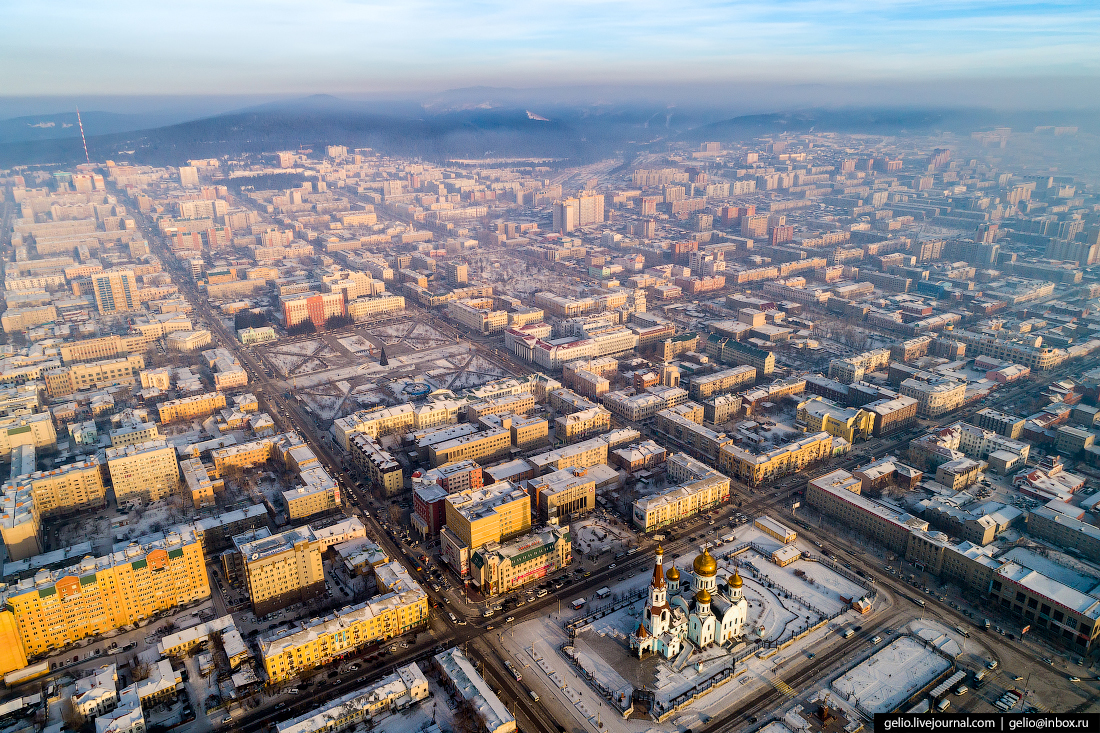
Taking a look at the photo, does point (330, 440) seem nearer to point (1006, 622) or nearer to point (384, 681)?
point (384, 681)

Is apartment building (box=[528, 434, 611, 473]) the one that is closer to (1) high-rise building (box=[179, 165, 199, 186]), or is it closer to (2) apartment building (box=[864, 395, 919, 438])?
(2) apartment building (box=[864, 395, 919, 438])

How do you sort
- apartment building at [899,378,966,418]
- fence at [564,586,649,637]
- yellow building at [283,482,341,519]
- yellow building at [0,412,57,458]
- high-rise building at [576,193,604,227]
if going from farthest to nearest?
high-rise building at [576,193,604,227]
apartment building at [899,378,966,418]
yellow building at [0,412,57,458]
yellow building at [283,482,341,519]
fence at [564,586,649,637]

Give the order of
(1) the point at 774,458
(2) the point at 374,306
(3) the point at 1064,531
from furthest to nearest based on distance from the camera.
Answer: (2) the point at 374,306 → (1) the point at 774,458 → (3) the point at 1064,531

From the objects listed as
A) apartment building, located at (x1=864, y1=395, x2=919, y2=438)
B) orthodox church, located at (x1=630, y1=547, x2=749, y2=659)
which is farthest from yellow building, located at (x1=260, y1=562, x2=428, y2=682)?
apartment building, located at (x1=864, y1=395, x2=919, y2=438)

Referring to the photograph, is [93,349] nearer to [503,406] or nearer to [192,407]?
[192,407]

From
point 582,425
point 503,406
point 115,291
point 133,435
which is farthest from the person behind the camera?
point 115,291

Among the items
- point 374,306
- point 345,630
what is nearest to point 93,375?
point 374,306

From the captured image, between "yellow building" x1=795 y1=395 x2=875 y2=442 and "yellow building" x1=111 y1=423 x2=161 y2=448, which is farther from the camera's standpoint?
"yellow building" x1=795 y1=395 x2=875 y2=442

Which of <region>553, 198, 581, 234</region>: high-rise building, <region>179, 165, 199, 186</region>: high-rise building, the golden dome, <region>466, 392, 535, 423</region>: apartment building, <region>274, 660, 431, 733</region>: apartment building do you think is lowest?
<region>274, 660, 431, 733</region>: apartment building
